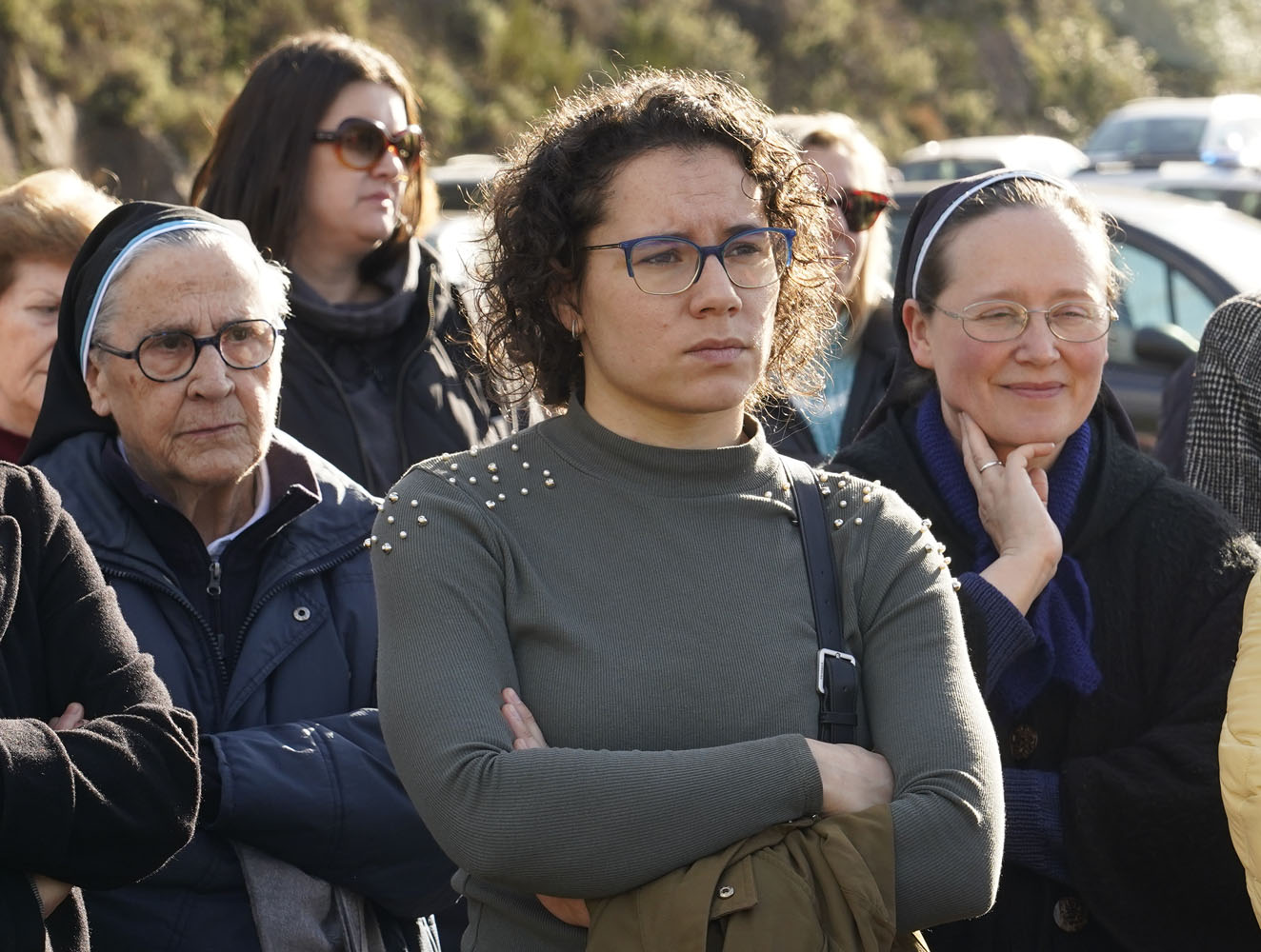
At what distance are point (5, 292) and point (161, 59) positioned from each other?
1640 centimetres

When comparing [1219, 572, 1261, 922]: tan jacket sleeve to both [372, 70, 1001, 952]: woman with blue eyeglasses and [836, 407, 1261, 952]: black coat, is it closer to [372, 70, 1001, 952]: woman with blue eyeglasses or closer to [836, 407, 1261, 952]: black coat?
[836, 407, 1261, 952]: black coat

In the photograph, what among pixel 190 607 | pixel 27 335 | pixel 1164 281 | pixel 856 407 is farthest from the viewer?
pixel 1164 281

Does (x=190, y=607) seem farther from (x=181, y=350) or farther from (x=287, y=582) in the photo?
(x=181, y=350)

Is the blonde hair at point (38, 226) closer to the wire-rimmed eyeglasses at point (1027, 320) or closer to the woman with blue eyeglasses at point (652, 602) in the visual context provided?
the woman with blue eyeglasses at point (652, 602)

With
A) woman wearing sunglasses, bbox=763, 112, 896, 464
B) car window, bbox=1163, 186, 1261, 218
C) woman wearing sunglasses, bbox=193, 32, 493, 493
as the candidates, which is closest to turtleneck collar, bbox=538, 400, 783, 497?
woman wearing sunglasses, bbox=193, 32, 493, 493

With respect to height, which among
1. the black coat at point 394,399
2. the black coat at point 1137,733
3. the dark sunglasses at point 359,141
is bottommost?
the black coat at point 1137,733

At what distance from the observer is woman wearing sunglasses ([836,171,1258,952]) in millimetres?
3010

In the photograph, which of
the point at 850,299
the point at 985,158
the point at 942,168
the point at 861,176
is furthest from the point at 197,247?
the point at 985,158

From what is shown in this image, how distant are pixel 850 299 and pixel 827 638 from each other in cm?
264

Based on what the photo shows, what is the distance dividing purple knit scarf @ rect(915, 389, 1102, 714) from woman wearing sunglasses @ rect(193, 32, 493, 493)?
1.53 m

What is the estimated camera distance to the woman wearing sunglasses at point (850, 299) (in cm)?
482

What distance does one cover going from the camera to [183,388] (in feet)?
10.6

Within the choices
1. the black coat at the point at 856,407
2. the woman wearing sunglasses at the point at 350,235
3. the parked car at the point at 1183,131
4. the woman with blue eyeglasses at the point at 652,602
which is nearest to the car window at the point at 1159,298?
the black coat at the point at 856,407

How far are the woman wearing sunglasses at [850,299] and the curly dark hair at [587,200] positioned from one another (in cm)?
157
